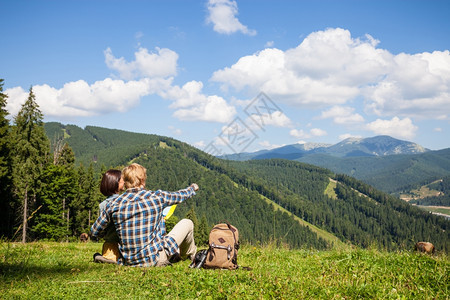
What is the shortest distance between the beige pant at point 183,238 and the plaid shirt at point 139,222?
0.11 meters

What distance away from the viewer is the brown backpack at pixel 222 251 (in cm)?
556

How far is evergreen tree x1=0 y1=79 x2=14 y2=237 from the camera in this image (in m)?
25.1

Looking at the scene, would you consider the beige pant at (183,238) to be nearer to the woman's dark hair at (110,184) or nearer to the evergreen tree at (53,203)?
the woman's dark hair at (110,184)

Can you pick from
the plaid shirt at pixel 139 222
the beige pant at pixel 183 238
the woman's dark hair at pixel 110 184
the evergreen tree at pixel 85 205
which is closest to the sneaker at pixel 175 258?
the beige pant at pixel 183 238

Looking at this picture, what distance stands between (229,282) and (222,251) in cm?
138

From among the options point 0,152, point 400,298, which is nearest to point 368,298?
point 400,298

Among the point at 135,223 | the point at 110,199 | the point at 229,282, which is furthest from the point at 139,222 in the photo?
the point at 229,282

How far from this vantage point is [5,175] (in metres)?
26.3

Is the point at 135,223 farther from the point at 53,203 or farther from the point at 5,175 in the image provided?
the point at 53,203

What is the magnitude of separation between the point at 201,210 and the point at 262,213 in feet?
141

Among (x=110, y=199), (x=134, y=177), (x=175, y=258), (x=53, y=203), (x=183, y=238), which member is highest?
(x=134, y=177)

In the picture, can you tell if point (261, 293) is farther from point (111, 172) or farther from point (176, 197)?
point (111, 172)

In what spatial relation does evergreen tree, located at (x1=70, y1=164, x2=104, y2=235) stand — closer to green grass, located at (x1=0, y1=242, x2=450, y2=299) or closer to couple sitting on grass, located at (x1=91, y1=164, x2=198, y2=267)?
couple sitting on grass, located at (x1=91, y1=164, x2=198, y2=267)

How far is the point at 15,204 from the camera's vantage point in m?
31.3
